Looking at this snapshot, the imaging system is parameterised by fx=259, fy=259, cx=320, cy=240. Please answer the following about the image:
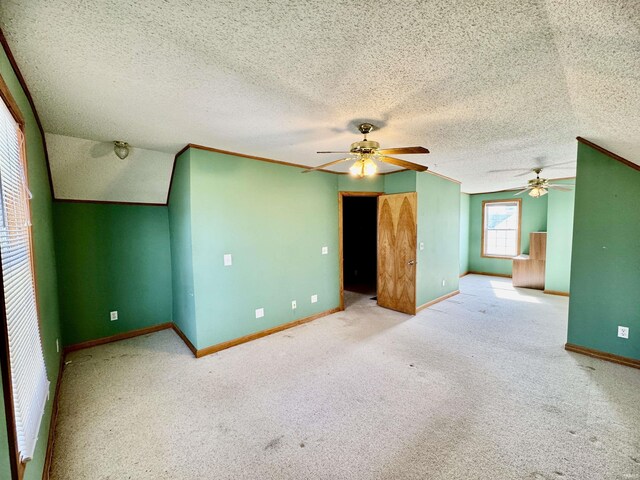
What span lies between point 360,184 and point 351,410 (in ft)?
11.3

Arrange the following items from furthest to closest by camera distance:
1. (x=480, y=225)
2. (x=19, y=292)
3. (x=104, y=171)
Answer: (x=480, y=225) → (x=104, y=171) → (x=19, y=292)

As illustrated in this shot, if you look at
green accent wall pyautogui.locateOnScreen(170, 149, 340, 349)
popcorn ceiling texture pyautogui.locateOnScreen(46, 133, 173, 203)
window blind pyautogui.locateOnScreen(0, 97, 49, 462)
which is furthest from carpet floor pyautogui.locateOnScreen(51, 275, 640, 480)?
popcorn ceiling texture pyautogui.locateOnScreen(46, 133, 173, 203)

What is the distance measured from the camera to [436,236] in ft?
Result: 16.0

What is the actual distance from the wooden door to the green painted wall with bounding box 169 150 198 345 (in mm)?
3178

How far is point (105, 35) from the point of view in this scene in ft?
4.11

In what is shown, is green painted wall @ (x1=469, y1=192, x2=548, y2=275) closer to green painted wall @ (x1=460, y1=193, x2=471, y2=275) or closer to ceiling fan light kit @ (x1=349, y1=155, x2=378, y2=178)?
green painted wall @ (x1=460, y1=193, x2=471, y2=275)

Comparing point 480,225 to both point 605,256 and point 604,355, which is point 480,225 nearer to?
point 605,256

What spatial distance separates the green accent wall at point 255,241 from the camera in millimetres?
3037

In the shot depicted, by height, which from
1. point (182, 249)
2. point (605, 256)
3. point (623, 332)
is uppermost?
point (182, 249)

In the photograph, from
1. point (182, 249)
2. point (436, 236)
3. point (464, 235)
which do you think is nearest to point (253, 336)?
point (182, 249)

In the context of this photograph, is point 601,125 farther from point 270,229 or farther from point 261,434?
point 261,434

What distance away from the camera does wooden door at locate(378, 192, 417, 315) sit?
4.35 metres

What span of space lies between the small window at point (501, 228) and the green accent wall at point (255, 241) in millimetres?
5474

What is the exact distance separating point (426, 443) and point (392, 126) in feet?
8.36
